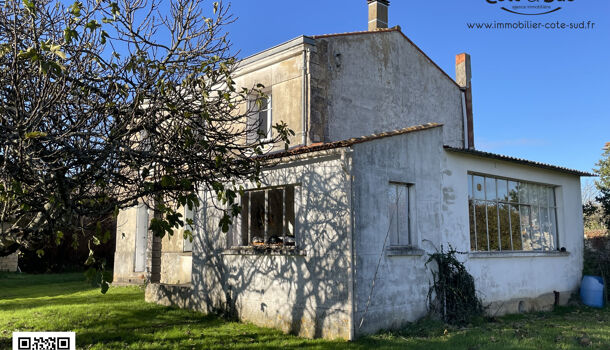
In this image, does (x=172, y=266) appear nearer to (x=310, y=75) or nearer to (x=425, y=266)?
(x=310, y=75)

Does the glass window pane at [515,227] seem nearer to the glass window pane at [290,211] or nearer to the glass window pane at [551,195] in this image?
the glass window pane at [551,195]

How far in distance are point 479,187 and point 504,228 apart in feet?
5.09

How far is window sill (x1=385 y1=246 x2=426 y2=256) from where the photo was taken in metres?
9.95

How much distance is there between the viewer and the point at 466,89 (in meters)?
19.6

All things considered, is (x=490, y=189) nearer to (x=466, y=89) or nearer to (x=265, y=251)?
(x=265, y=251)

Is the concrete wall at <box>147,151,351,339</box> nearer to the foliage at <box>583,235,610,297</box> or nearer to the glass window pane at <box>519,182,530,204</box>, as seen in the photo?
the glass window pane at <box>519,182,530,204</box>

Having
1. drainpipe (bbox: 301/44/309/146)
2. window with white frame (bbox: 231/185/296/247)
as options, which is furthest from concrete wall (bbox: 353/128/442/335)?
drainpipe (bbox: 301/44/309/146)

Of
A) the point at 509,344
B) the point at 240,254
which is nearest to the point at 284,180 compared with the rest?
the point at 240,254

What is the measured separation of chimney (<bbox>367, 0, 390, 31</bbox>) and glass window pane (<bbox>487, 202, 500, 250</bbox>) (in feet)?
24.9

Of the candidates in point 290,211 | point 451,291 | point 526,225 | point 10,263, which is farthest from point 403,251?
point 10,263

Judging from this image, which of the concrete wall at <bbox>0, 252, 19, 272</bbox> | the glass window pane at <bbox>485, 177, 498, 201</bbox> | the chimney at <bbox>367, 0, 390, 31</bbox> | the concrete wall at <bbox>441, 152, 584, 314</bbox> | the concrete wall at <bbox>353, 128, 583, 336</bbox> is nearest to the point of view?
the concrete wall at <bbox>353, 128, 583, 336</bbox>

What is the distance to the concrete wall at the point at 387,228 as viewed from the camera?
9445mm

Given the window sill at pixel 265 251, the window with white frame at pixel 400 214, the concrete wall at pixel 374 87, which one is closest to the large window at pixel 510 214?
the window with white frame at pixel 400 214

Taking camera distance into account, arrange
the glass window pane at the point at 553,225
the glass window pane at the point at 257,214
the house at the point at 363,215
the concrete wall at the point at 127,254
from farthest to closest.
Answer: the concrete wall at the point at 127,254 → the glass window pane at the point at 553,225 → the glass window pane at the point at 257,214 → the house at the point at 363,215
